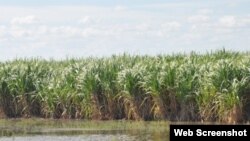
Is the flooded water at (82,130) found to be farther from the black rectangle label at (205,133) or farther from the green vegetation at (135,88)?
the black rectangle label at (205,133)

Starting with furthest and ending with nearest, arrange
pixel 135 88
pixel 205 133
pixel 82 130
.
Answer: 1. pixel 135 88
2. pixel 82 130
3. pixel 205 133

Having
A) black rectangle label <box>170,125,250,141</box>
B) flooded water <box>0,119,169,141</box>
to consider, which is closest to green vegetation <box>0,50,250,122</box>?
flooded water <box>0,119,169,141</box>

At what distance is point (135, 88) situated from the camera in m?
24.9

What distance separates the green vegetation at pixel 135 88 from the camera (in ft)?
75.4

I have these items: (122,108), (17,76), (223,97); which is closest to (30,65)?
(17,76)

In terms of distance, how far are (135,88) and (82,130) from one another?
3072 millimetres

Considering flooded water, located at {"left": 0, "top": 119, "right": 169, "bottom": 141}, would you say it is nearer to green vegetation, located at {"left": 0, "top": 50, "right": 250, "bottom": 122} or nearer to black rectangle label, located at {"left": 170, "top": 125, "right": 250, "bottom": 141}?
green vegetation, located at {"left": 0, "top": 50, "right": 250, "bottom": 122}

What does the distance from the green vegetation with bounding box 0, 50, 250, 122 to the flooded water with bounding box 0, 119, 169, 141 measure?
2.53 ft

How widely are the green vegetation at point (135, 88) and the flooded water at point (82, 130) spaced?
77cm

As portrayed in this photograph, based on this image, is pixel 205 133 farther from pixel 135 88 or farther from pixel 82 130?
pixel 135 88

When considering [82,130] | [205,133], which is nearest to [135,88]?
[82,130]

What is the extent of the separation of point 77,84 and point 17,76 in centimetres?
314

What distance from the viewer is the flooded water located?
2045 cm

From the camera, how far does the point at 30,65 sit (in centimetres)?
2908
